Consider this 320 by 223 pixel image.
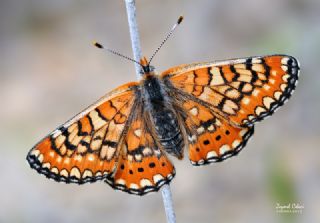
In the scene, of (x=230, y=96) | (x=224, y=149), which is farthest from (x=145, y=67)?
(x=224, y=149)

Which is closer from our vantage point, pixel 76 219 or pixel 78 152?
pixel 78 152

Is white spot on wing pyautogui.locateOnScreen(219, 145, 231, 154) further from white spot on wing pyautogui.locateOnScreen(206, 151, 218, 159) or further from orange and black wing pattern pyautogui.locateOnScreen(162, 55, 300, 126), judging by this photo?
orange and black wing pattern pyautogui.locateOnScreen(162, 55, 300, 126)

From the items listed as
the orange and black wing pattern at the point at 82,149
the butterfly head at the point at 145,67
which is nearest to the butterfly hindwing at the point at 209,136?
the butterfly head at the point at 145,67

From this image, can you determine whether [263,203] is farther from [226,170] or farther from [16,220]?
[16,220]

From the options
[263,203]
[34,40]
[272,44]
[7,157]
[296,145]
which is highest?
[34,40]

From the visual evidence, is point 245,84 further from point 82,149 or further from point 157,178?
point 82,149

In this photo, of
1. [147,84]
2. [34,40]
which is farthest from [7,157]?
[147,84]
